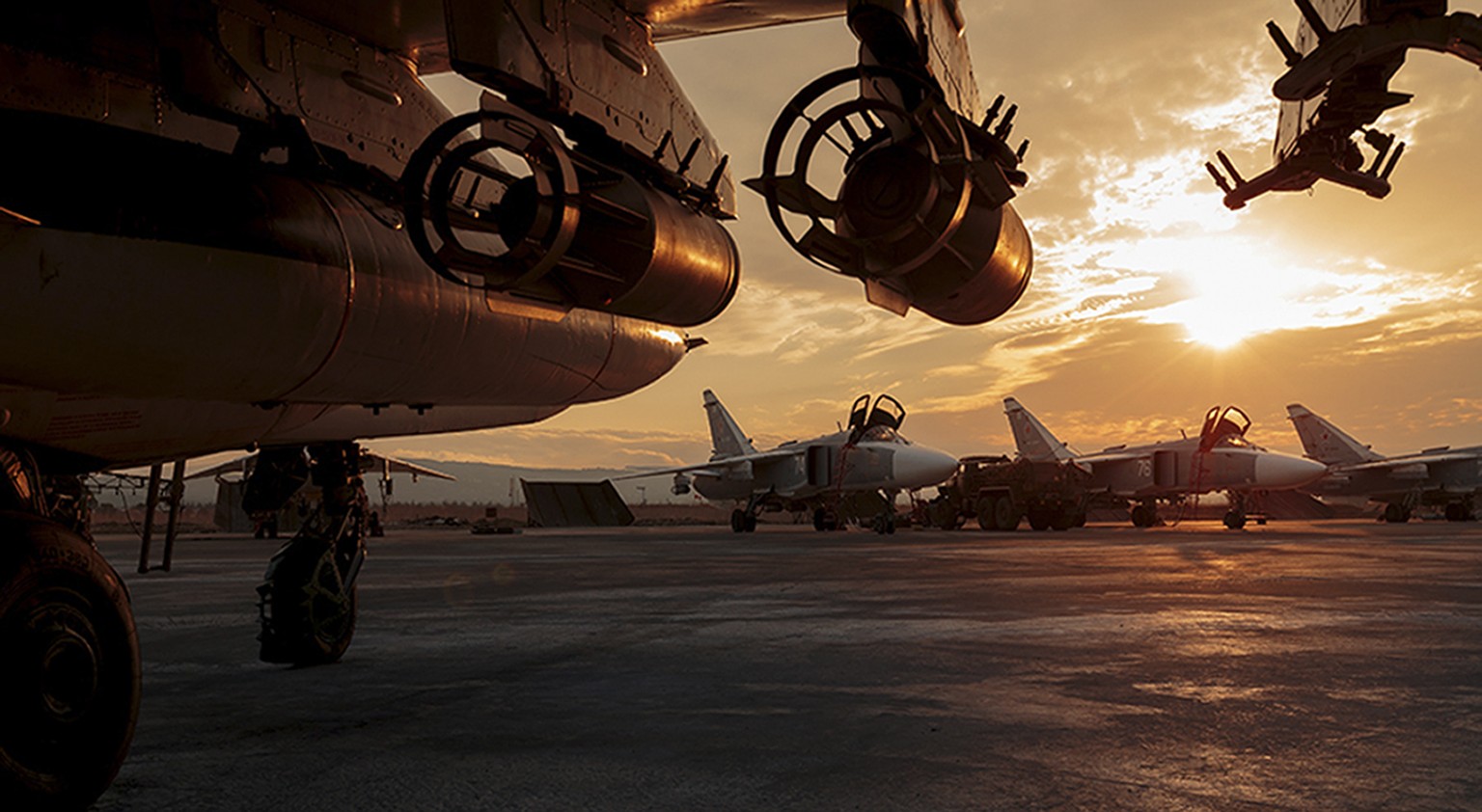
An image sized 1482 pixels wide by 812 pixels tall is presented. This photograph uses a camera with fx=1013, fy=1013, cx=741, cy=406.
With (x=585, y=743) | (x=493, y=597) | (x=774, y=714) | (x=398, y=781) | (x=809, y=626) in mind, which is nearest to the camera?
(x=398, y=781)

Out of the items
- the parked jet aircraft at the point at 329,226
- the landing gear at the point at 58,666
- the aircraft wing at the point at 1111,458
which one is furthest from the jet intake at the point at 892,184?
the aircraft wing at the point at 1111,458

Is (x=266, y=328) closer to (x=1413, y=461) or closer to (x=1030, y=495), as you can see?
(x=1030, y=495)

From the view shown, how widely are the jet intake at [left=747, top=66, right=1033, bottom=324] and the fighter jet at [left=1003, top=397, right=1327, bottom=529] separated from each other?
3217cm

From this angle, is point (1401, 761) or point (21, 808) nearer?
point (21, 808)

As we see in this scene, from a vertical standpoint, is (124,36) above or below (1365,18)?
above

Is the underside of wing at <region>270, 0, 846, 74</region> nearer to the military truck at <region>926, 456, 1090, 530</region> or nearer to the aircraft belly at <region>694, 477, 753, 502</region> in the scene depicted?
the military truck at <region>926, 456, 1090, 530</region>

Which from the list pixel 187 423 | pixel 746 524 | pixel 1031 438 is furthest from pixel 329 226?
pixel 1031 438

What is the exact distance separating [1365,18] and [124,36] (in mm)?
5896

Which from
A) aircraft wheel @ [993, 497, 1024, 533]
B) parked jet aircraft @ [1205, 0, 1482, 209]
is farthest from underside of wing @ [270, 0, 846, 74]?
aircraft wheel @ [993, 497, 1024, 533]

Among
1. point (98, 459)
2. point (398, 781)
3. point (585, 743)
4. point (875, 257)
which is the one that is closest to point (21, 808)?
point (398, 781)

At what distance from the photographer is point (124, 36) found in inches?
211

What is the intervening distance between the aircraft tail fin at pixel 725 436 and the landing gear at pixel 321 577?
35.8m

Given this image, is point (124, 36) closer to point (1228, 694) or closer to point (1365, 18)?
point (1365, 18)

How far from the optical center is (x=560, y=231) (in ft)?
15.8
